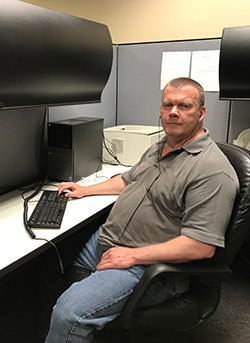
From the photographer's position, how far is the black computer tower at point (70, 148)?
5.04ft

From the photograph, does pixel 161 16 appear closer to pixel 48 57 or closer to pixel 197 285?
pixel 48 57

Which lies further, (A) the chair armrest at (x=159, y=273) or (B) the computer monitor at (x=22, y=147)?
(B) the computer monitor at (x=22, y=147)

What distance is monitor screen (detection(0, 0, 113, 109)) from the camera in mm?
1019

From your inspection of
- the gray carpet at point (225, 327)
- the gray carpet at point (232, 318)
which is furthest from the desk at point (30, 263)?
the gray carpet at point (232, 318)

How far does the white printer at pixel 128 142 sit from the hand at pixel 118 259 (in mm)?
866

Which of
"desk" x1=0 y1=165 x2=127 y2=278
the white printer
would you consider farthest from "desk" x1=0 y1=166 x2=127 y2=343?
the white printer

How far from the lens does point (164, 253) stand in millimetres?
1002

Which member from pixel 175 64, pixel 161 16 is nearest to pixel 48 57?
pixel 175 64

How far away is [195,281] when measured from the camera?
3.52ft

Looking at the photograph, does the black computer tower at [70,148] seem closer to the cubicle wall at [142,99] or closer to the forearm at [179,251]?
the cubicle wall at [142,99]

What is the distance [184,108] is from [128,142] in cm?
74

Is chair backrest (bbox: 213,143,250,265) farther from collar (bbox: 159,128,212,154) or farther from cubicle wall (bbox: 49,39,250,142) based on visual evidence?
cubicle wall (bbox: 49,39,250,142)

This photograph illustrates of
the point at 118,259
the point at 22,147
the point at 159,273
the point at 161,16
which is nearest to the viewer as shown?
the point at 159,273

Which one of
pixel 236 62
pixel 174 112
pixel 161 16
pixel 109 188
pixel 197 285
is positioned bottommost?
pixel 197 285
